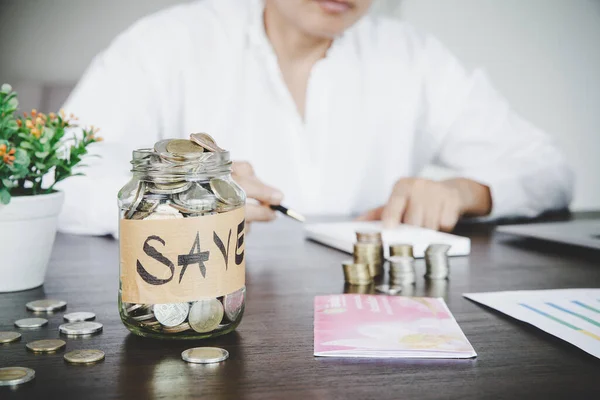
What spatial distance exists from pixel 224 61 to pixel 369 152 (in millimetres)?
593

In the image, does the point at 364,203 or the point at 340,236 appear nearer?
the point at 340,236

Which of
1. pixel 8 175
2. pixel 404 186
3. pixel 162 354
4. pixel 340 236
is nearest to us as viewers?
pixel 162 354

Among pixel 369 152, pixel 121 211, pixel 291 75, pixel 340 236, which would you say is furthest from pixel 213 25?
pixel 121 211

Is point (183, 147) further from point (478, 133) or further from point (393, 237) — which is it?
point (478, 133)

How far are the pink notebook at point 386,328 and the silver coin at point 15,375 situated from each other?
220mm

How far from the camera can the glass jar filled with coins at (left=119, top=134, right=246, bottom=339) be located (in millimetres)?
539

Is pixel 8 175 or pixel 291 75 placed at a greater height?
pixel 291 75

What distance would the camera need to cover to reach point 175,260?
1.77 feet

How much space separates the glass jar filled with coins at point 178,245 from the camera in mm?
539

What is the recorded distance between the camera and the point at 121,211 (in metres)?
0.58

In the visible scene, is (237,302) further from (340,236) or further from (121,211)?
(340,236)

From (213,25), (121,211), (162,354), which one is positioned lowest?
(162,354)

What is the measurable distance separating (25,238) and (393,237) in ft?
1.90

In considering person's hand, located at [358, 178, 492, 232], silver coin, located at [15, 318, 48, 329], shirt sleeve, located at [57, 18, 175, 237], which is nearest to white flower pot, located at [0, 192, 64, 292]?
silver coin, located at [15, 318, 48, 329]
